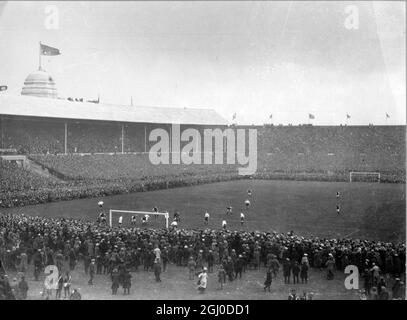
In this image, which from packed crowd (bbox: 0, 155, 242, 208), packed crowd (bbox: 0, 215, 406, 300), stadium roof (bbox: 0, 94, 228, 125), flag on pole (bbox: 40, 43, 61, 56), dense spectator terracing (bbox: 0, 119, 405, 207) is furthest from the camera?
stadium roof (bbox: 0, 94, 228, 125)

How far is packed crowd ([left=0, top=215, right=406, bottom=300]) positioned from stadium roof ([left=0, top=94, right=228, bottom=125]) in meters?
18.3

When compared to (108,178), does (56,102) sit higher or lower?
higher

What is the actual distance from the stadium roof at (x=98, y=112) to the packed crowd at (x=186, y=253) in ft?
60.2

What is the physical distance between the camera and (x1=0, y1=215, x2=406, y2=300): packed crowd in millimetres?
12461

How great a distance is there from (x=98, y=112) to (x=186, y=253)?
87.3 ft

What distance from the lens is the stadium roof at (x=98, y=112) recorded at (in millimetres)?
32094

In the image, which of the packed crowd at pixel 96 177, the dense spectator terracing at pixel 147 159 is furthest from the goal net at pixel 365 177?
the packed crowd at pixel 96 177

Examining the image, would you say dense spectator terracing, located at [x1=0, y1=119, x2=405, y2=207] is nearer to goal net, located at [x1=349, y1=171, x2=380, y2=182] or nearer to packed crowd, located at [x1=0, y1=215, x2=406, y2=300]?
goal net, located at [x1=349, y1=171, x2=380, y2=182]

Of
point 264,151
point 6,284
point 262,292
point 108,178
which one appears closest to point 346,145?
point 264,151

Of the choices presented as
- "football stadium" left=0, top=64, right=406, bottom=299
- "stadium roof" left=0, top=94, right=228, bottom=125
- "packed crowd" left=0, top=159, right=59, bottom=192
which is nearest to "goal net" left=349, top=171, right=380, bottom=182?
"football stadium" left=0, top=64, right=406, bottom=299
